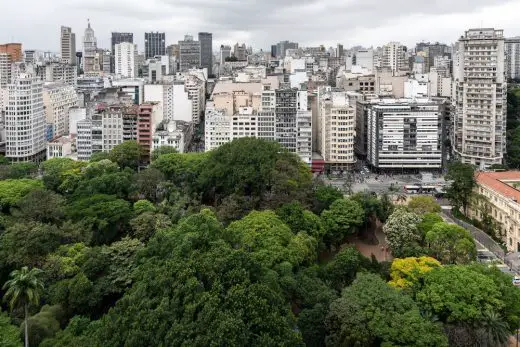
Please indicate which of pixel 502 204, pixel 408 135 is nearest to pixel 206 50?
pixel 408 135

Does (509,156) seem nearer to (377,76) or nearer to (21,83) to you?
(377,76)

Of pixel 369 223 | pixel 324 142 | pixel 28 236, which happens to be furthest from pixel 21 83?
pixel 369 223

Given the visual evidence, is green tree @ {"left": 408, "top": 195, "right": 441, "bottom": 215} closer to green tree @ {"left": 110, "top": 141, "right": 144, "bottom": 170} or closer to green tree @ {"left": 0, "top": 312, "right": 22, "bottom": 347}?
green tree @ {"left": 0, "top": 312, "right": 22, "bottom": 347}

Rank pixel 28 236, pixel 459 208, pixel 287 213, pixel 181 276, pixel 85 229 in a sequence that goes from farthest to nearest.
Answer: pixel 459 208 → pixel 287 213 → pixel 85 229 → pixel 28 236 → pixel 181 276

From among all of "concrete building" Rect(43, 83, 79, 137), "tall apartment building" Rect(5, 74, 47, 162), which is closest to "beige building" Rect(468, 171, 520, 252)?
"tall apartment building" Rect(5, 74, 47, 162)

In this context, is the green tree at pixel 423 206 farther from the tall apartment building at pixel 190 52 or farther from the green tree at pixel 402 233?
the tall apartment building at pixel 190 52

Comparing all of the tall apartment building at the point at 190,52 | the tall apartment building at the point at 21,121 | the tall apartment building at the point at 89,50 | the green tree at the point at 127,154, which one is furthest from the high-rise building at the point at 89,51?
the green tree at the point at 127,154
